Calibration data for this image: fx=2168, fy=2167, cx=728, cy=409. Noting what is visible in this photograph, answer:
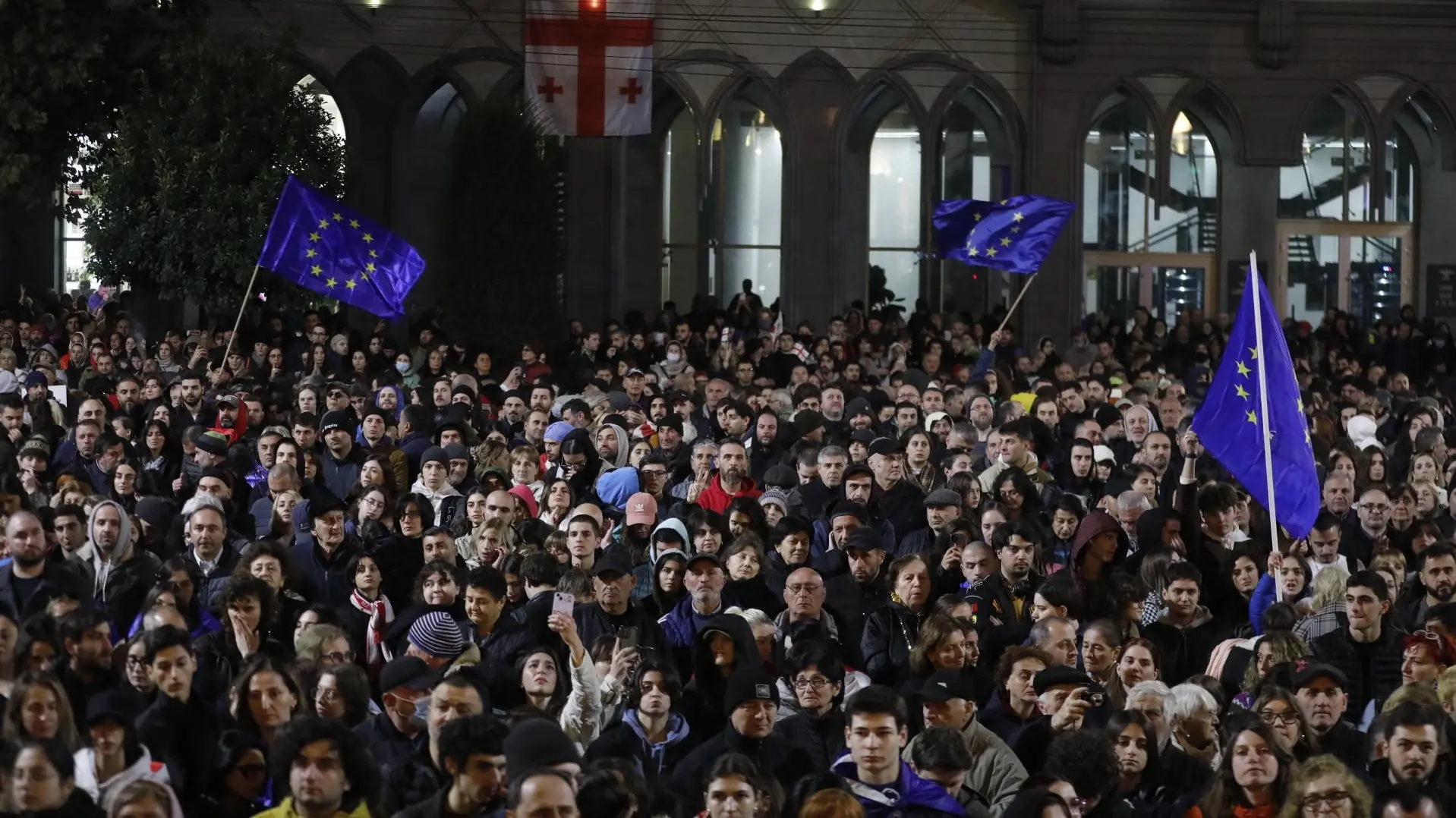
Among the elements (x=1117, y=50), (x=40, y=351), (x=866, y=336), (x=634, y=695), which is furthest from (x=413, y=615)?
(x=1117, y=50)

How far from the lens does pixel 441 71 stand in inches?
1156

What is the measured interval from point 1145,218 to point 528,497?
832 inches

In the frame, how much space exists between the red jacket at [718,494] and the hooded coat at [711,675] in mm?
3923

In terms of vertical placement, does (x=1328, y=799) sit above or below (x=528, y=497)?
below

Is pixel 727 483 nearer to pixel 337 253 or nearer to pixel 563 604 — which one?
pixel 563 604

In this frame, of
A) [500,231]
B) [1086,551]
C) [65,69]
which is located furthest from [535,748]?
[500,231]

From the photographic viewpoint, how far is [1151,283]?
32562mm

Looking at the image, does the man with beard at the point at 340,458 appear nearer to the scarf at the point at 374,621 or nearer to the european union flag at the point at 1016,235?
the scarf at the point at 374,621

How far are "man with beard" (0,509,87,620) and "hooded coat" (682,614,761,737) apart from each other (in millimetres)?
2939

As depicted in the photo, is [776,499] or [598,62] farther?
[598,62]

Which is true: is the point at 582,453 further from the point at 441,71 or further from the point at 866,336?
the point at 441,71

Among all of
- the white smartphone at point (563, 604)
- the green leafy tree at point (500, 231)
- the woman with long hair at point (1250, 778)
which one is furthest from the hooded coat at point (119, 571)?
the green leafy tree at point (500, 231)

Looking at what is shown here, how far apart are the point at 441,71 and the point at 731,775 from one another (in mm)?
23277

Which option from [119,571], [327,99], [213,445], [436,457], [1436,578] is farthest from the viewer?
[327,99]
